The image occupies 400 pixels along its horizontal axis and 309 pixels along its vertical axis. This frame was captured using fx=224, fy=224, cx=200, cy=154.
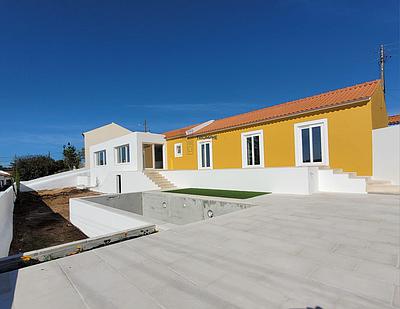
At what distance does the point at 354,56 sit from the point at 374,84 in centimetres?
544

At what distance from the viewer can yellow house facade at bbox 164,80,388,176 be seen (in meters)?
9.91

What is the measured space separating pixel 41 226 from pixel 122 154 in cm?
1029

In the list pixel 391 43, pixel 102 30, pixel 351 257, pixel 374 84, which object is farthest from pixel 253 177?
pixel 391 43

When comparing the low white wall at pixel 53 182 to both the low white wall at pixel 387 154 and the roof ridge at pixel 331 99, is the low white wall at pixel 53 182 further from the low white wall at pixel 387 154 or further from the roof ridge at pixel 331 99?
the low white wall at pixel 387 154

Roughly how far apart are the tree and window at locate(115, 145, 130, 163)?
78.0ft

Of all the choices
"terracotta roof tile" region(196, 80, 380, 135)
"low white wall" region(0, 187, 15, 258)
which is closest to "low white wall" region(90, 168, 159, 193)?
"low white wall" region(0, 187, 15, 258)

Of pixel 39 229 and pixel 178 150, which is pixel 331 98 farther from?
pixel 39 229

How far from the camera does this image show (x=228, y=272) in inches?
110

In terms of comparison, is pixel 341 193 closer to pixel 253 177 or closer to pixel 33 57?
A: pixel 253 177

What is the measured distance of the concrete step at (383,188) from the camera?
8495 millimetres

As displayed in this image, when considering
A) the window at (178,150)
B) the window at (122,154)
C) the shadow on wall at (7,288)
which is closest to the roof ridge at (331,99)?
the window at (178,150)

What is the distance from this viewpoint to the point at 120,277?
271 cm

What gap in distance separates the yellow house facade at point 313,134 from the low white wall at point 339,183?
1.16 metres

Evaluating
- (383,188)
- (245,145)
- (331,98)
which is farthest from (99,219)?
(331,98)
